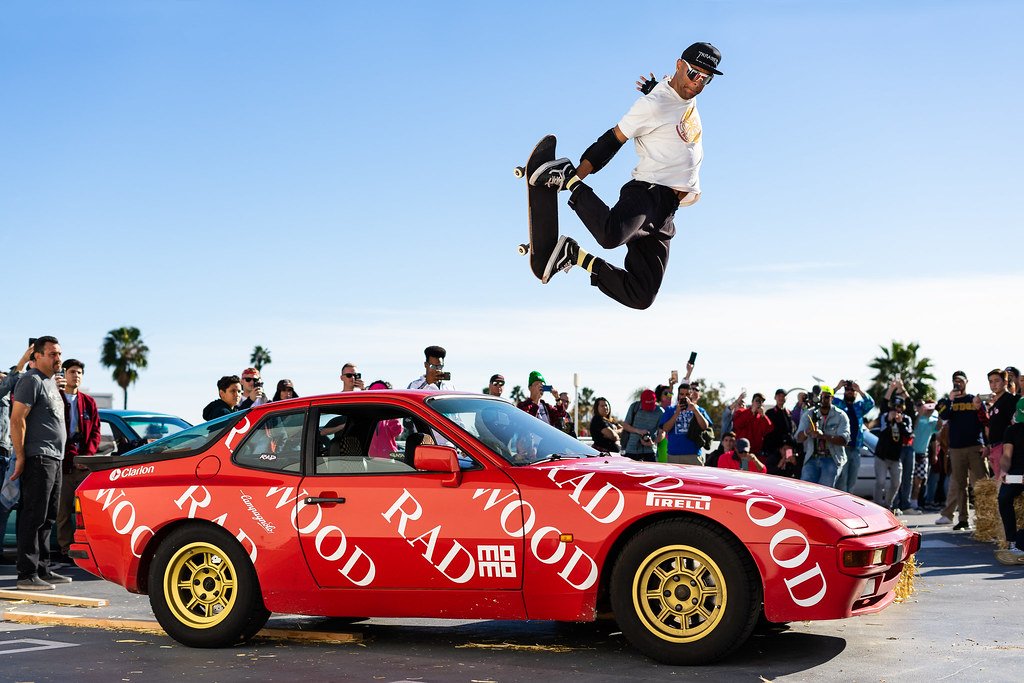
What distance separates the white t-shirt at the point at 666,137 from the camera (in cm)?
693

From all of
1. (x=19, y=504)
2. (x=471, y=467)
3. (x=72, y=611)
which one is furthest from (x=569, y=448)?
(x=19, y=504)

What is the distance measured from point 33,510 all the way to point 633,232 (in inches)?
240

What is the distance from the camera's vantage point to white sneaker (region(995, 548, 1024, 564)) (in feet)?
38.0

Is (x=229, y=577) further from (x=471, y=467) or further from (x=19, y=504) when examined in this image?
(x=19, y=504)

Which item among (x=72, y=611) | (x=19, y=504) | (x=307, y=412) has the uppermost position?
(x=307, y=412)

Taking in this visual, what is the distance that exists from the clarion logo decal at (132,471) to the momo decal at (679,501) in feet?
11.1

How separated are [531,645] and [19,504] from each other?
5.86 metres

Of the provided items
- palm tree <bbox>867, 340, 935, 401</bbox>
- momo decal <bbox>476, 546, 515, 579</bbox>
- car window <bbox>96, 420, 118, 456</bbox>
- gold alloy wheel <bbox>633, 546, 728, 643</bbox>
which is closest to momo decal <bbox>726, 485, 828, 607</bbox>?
gold alloy wheel <bbox>633, 546, 728, 643</bbox>

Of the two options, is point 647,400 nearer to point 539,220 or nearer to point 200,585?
point 539,220

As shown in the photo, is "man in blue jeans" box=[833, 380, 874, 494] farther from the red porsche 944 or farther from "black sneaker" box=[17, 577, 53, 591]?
"black sneaker" box=[17, 577, 53, 591]

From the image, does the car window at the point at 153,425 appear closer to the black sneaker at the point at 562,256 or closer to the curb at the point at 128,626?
the curb at the point at 128,626

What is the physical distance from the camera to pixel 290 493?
7266mm

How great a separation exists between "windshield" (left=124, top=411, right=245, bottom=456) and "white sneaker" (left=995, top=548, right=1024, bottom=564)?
26.2 ft

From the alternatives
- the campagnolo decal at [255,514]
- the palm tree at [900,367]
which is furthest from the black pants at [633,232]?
the palm tree at [900,367]
